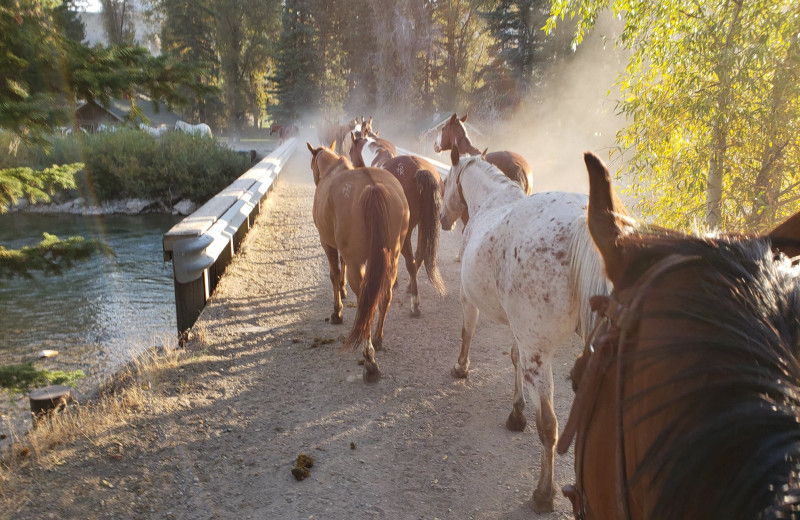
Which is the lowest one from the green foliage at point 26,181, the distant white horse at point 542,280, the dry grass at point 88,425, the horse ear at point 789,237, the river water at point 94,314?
the river water at point 94,314

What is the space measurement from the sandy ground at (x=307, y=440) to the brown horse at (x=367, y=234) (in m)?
0.52

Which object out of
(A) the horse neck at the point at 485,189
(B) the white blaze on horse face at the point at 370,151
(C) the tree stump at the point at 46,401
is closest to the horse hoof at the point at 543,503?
(A) the horse neck at the point at 485,189

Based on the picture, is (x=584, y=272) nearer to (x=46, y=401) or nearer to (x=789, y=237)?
(x=789, y=237)

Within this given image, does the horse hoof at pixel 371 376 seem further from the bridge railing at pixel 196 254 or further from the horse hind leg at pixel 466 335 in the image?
the bridge railing at pixel 196 254

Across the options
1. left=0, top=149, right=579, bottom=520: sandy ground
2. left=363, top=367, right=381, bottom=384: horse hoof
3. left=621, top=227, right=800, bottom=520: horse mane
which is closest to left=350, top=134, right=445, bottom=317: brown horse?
left=0, top=149, right=579, bottom=520: sandy ground

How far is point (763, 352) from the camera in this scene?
81 cm

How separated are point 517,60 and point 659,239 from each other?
33129 millimetres

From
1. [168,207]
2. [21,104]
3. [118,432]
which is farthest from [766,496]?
[168,207]

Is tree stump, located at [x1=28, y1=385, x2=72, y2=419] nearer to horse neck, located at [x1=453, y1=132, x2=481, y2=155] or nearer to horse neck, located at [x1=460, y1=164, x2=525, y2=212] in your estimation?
horse neck, located at [x1=460, y1=164, x2=525, y2=212]

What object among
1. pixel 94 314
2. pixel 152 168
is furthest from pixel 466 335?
pixel 152 168

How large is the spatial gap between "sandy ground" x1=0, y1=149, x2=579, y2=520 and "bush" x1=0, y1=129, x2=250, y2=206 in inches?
718

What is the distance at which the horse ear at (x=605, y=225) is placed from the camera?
3.83 ft

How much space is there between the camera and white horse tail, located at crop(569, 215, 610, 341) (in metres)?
2.17

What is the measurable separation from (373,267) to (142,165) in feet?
68.4
